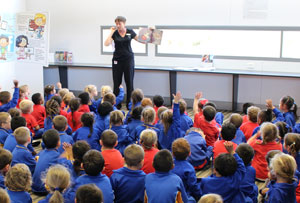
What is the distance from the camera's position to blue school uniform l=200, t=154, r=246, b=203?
3.00 m

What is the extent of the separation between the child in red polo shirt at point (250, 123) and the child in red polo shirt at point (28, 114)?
266cm

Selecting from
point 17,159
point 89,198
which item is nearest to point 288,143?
point 89,198

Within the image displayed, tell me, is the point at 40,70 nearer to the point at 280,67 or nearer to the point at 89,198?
the point at 280,67

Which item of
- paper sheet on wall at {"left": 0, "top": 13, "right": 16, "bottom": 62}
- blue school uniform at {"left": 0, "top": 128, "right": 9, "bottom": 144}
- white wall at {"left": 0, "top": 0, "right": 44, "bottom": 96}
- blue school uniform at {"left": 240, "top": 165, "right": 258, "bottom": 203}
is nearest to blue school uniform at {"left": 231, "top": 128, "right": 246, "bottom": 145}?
blue school uniform at {"left": 240, "top": 165, "right": 258, "bottom": 203}

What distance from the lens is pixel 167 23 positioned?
27.1 ft

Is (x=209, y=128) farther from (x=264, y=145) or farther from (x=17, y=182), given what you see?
(x=17, y=182)

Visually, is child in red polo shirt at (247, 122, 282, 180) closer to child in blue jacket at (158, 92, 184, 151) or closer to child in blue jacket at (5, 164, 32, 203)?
child in blue jacket at (158, 92, 184, 151)

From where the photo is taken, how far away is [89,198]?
239cm

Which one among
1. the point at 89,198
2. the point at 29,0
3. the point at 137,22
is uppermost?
the point at 29,0

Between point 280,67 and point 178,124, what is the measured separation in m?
3.86

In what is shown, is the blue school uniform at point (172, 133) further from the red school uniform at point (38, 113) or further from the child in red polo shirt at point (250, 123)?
the red school uniform at point (38, 113)

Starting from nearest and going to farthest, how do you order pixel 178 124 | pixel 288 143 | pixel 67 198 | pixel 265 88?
1. pixel 67 198
2. pixel 288 143
3. pixel 178 124
4. pixel 265 88

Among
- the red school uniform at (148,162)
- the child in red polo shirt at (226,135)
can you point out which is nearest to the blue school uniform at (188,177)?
the red school uniform at (148,162)

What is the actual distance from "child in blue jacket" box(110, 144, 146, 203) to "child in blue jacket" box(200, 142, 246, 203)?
51 cm
